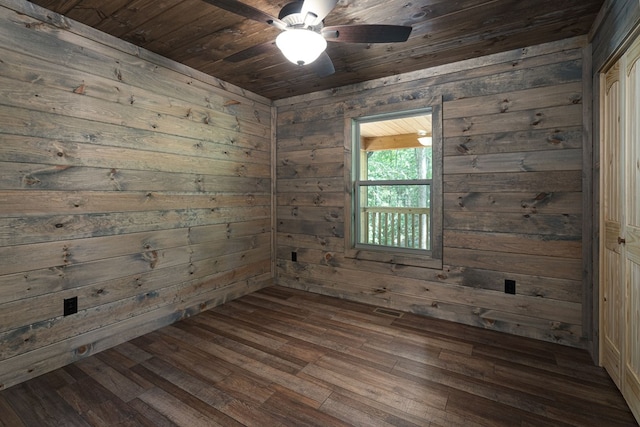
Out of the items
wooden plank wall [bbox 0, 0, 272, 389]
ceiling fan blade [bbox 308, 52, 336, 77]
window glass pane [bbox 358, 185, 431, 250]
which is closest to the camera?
wooden plank wall [bbox 0, 0, 272, 389]

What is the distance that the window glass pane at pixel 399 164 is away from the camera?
3262mm

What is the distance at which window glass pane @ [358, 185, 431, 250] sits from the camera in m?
3.48

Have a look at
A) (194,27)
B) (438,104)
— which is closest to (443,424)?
(438,104)

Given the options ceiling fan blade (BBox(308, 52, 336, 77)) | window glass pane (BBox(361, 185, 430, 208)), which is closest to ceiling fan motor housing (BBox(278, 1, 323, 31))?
ceiling fan blade (BBox(308, 52, 336, 77))

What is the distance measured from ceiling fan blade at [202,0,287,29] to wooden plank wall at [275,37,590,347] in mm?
1874

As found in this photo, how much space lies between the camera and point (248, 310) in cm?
323

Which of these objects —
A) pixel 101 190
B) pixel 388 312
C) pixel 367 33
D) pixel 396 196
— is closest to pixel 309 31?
pixel 367 33

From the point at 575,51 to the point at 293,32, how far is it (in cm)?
234

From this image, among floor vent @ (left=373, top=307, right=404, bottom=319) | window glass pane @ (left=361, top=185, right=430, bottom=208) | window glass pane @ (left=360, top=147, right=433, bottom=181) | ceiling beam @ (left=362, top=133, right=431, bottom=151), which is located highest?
ceiling beam @ (left=362, top=133, right=431, bottom=151)

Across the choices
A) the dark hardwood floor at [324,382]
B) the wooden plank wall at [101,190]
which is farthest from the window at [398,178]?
the wooden plank wall at [101,190]

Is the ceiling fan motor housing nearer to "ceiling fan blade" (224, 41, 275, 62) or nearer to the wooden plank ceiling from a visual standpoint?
"ceiling fan blade" (224, 41, 275, 62)

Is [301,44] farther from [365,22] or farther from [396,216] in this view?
[396,216]

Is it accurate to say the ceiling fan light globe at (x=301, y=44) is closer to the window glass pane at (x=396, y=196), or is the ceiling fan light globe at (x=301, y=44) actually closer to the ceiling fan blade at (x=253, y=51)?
the ceiling fan blade at (x=253, y=51)

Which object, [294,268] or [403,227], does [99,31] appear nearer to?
[294,268]
